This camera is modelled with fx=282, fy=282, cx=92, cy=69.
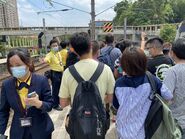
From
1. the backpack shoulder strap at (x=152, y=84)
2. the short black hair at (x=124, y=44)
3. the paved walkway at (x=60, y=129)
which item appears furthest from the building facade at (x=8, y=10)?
the backpack shoulder strap at (x=152, y=84)

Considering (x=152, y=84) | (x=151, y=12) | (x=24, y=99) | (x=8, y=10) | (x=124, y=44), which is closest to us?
(x=152, y=84)

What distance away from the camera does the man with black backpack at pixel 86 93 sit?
241 cm

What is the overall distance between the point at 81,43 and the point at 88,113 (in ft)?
2.21

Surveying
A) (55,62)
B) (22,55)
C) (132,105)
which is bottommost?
(55,62)

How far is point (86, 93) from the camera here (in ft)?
8.04

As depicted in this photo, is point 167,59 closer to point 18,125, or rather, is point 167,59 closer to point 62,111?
point 18,125

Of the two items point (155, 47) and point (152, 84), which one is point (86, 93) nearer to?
point (152, 84)

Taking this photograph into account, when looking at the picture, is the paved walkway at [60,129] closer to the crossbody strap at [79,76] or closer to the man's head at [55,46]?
the man's head at [55,46]

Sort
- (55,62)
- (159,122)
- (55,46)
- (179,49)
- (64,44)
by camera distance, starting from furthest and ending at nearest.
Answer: (64,44), (55,62), (55,46), (179,49), (159,122)

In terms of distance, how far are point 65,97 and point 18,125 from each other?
0.51 m

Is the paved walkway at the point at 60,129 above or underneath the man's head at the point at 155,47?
underneath

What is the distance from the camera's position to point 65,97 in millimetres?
2742

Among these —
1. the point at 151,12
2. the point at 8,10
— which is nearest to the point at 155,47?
the point at 8,10

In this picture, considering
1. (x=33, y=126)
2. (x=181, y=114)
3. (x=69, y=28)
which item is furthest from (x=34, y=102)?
(x=69, y=28)
